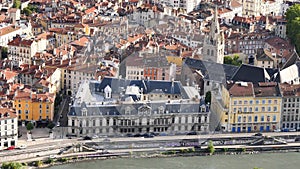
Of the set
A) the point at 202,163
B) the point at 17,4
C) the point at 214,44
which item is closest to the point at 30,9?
the point at 17,4

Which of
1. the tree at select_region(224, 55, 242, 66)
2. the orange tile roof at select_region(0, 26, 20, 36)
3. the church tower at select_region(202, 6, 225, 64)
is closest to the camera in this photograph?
the church tower at select_region(202, 6, 225, 64)

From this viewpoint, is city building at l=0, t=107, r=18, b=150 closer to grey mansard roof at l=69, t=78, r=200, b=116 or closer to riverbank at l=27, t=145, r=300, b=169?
riverbank at l=27, t=145, r=300, b=169

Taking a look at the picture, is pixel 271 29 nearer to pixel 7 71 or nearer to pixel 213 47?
pixel 213 47

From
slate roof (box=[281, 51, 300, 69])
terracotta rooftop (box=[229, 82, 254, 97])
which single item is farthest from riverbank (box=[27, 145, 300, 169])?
slate roof (box=[281, 51, 300, 69])

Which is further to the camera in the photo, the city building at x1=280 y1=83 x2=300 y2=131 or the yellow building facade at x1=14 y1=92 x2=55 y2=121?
the city building at x1=280 y1=83 x2=300 y2=131

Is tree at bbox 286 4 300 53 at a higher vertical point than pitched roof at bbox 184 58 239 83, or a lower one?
higher

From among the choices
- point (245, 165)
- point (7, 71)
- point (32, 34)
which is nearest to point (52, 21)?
point (32, 34)
